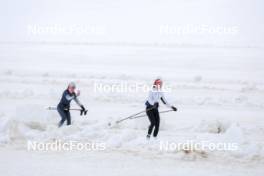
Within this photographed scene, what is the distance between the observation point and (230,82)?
24094 millimetres

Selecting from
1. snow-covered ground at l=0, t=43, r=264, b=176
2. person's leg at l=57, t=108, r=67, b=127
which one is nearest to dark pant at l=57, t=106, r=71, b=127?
person's leg at l=57, t=108, r=67, b=127

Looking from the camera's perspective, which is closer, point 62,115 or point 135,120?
point 62,115

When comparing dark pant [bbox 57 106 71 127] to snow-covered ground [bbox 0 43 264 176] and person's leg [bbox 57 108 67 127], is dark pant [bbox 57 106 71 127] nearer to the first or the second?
person's leg [bbox 57 108 67 127]

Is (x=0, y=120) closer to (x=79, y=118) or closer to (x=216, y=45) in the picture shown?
(x=79, y=118)

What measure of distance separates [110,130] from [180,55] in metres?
28.5

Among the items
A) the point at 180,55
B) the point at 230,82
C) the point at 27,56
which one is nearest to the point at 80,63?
the point at 27,56

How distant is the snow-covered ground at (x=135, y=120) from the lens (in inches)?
358

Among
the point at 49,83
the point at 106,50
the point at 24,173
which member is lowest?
the point at 24,173

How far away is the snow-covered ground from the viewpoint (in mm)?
9102

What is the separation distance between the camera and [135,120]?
41.8ft

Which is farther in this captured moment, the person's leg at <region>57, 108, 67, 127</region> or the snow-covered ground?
the person's leg at <region>57, 108, 67, 127</region>

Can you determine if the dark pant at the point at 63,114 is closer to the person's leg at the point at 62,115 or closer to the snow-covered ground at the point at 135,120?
the person's leg at the point at 62,115

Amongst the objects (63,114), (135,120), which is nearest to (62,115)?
(63,114)

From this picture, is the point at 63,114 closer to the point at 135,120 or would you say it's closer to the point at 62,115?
the point at 62,115
